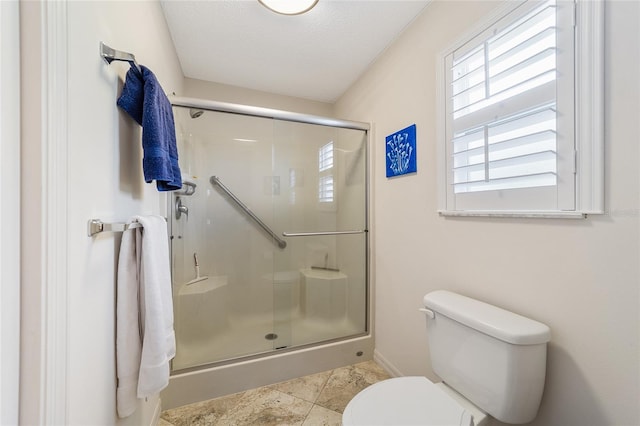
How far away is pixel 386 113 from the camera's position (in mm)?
1721

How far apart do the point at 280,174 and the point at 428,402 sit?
5.08 ft

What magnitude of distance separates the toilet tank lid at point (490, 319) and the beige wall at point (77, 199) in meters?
1.23

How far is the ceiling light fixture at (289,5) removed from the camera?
1.24 metres

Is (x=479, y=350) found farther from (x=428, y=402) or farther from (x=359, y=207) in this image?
(x=359, y=207)

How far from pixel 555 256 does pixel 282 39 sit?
187 cm

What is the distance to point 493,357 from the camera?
0.85 metres

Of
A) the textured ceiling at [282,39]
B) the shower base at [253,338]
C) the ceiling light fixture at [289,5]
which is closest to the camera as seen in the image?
the ceiling light fixture at [289,5]

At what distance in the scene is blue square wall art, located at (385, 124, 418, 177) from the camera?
1.46 m

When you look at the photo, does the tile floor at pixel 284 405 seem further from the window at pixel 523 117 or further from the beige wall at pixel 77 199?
the window at pixel 523 117

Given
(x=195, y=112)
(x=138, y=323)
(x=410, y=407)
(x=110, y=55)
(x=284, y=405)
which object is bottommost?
(x=284, y=405)

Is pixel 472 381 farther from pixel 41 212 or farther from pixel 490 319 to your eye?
pixel 41 212

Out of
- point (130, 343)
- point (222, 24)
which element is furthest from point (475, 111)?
point (130, 343)

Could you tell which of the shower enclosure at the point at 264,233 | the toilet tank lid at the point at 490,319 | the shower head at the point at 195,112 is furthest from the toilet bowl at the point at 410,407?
the shower head at the point at 195,112

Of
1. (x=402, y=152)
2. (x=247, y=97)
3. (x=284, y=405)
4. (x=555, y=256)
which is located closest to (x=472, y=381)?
(x=555, y=256)
